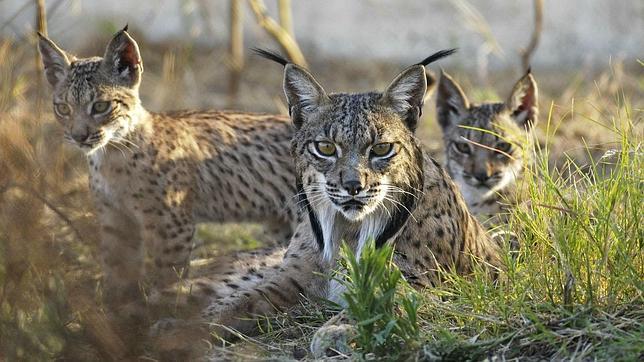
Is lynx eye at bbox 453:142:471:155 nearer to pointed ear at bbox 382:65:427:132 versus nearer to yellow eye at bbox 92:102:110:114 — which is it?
pointed ear at bbox 382:65:427:132

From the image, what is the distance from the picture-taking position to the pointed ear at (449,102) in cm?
859

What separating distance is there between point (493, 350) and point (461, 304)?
483 mm

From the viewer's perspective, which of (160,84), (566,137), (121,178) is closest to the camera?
(121,178)

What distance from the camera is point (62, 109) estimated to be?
7.47 meters

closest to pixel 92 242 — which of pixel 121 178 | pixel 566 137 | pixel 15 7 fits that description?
pixel 121 178

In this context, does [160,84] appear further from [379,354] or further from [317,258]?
[379,354]

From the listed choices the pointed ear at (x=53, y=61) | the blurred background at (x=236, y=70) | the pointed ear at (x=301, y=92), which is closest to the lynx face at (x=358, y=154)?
the pointed ear at (x=301, y=92)

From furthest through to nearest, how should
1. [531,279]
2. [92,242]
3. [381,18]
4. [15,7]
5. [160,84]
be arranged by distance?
[381,18] < [15,7] < [160,84] < [531,279] < [92,242]

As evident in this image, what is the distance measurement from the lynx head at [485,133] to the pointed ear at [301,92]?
2.27 meters

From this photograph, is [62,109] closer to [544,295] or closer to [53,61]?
[53,61]

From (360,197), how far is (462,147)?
3.00 m

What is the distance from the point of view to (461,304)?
5395mm

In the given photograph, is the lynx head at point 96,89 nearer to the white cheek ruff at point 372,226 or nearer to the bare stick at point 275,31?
the white cheek ruff at point 372,226

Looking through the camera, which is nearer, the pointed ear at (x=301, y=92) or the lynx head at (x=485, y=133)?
the pointed ear at (x=301, y=92)
